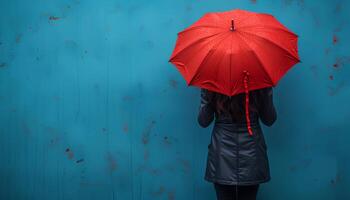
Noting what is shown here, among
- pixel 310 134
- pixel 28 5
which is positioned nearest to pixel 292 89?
pixel 310 134

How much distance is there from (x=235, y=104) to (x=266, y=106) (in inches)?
8.4

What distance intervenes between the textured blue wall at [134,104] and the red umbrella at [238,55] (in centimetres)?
80

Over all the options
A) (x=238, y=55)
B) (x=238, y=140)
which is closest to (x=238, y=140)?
(x=238, y=140)

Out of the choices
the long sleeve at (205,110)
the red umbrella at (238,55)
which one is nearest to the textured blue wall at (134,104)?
the long sleeve at (205,110)

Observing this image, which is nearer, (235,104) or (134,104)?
(235,104)

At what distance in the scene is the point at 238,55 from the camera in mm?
2516

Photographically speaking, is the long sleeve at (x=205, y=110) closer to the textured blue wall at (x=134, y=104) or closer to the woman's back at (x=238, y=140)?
the woman's back at (x=238, y=140)

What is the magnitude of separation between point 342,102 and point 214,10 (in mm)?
1272

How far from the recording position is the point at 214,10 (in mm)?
3459

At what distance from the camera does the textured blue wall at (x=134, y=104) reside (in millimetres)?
3453

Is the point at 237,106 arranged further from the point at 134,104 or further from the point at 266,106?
the point at 134,104

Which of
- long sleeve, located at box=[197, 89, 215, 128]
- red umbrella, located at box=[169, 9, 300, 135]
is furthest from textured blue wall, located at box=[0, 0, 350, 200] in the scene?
red umbrella, located at box=[169, 9, 300, 135]

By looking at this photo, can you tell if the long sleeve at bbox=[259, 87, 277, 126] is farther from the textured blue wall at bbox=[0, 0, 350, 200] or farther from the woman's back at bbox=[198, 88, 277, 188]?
the textured blue wall at bbox=[0, 0, 350, 200]

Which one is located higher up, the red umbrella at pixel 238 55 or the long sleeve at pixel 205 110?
the red umbrella at pixel 238 55
